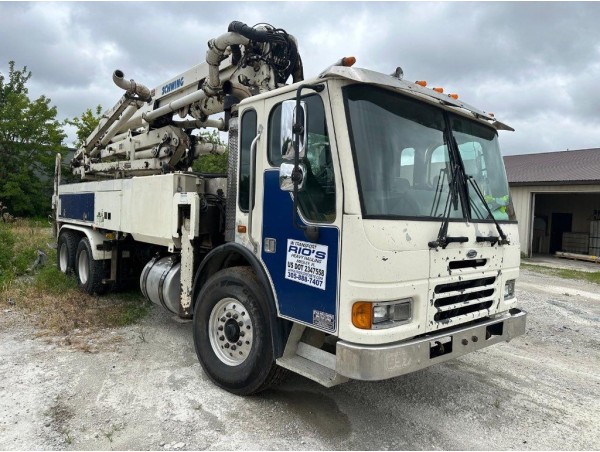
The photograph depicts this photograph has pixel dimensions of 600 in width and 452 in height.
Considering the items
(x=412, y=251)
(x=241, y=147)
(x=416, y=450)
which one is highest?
(x=241, y=147)

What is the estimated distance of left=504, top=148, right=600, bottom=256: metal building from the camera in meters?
16.6

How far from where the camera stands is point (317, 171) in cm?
315

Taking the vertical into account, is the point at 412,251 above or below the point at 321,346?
above

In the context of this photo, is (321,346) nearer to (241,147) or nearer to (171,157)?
(241,147)

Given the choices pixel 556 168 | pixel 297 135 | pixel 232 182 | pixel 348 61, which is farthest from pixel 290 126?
pixel 556 168

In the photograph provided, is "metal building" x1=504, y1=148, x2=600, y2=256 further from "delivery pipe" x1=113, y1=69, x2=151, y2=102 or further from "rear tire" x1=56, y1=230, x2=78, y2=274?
"rear tire" x1=56, y1=230, x2=78, y2=274

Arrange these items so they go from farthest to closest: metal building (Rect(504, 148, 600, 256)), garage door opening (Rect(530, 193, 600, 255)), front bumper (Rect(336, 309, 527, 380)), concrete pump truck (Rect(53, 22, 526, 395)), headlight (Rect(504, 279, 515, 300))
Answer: garage door opening (Rect(530, 193, 600, 255))
metal building (Rect(504, 148, 600, 256))
headlight (Rect(504, 279, 515, 300))
concrete pump truck (Rect(53, 22, 526, 395))
front bumper (Rect(336, 309, 527, 380))

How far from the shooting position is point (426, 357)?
3.04m

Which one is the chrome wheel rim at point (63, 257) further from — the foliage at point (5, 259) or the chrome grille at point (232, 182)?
the chrome grille at point (232, 182)

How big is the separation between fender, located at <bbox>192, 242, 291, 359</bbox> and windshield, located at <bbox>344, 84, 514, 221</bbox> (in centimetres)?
111

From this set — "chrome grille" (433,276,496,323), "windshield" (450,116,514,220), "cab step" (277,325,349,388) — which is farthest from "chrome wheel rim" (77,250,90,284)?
"windshield" (450,116,514,220)

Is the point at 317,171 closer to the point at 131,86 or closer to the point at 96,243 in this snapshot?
the point at 131,86

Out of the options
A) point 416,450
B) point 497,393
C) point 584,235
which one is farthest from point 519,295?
point 584,235

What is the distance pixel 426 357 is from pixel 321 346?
0.86 metres
